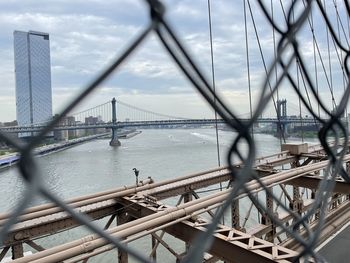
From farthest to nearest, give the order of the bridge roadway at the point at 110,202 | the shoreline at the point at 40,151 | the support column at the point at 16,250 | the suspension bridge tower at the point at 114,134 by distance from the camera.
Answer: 1. the suspension bridge tower at the point at 114,134
2. the support column at the point at 16,250
3. the bridge roadway at the point at 110,202
4. the shoreline at the point at 40,151

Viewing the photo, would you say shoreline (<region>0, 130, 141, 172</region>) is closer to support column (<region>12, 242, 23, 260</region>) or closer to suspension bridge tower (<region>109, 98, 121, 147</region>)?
support column (<region>12, 242, 23, 260</region>)

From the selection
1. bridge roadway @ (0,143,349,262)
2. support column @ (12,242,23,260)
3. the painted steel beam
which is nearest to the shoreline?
bridge roadway @ (0,143,349,262)

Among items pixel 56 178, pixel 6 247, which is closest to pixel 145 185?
pixel 6 247

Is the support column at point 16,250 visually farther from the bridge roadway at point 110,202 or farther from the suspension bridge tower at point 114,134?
the suspension bridge tower at point 114,134

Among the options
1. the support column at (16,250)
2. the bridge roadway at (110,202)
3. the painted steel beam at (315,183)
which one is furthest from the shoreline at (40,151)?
the painted steel beam at (315,183)

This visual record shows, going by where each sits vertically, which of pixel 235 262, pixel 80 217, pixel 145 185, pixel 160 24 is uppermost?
pixel 160 24

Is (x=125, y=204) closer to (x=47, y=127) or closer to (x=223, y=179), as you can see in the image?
(x=223, y=179)

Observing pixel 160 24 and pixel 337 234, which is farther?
pixel 337 234

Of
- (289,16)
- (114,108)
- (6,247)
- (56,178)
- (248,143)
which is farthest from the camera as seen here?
(114,108)

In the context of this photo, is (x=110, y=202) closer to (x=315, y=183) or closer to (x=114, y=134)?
(x=315, y=183)

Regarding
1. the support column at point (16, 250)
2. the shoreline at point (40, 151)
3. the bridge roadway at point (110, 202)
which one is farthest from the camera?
the support column at point (16, 250)

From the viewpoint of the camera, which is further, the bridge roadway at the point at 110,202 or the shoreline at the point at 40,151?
the bridge roadway at the point at 110,202
